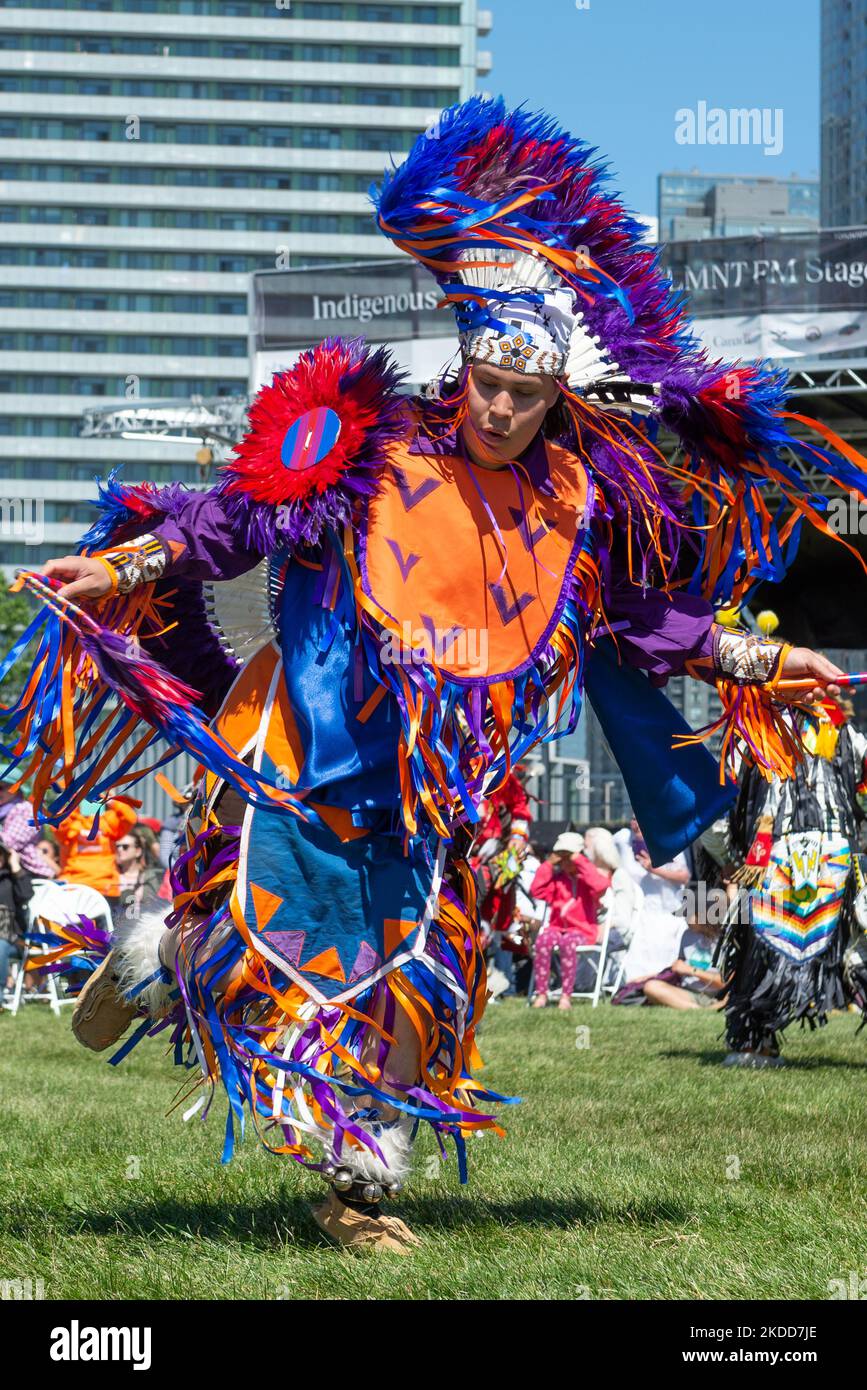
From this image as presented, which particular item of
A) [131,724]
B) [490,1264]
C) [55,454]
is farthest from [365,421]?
[55,454]

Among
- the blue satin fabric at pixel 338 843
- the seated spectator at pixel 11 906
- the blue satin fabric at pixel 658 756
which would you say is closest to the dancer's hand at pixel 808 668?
the blue satin fabric at pixel 658 756

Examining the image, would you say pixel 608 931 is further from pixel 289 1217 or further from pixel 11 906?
pixel 289 1217

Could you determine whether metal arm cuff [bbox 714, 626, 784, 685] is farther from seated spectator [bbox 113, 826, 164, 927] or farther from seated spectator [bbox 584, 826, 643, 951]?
seated spectator [bbox 584, 826, 643, 951]

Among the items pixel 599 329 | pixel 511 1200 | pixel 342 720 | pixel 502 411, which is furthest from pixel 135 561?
pixel 511 1200

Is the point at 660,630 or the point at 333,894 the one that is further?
the point at 660,630

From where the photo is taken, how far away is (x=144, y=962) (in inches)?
168

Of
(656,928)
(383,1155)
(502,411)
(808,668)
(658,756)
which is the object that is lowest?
Answer: (656,928)

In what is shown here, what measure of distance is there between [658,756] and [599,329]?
40.3 inches

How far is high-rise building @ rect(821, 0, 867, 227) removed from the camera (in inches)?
4574

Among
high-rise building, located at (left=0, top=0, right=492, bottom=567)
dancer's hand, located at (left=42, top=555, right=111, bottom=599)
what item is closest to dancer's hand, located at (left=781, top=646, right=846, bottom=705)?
dancer's hand, located at (left=42, top=555, right=111, bottom=599)

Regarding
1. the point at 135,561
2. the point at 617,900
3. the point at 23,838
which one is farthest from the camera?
the point at 617,900

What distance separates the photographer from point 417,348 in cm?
1759

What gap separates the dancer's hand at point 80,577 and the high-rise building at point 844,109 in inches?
4649

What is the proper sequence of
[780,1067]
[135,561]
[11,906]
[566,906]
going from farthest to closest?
1. [566,906]
2. [11,906]
3. [780,1067]
4. [135,561]
